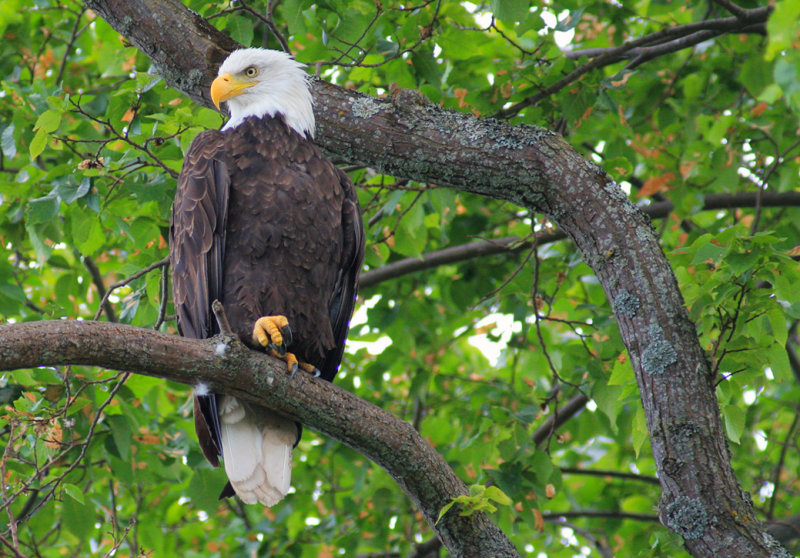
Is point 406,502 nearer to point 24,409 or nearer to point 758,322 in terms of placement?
point 24,409

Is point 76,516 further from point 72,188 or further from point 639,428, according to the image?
point 639,428

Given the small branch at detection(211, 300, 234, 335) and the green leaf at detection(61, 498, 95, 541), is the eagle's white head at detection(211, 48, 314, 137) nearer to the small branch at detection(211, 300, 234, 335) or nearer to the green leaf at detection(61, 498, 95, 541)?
the small branch at detection(211, 300, 234, 335)

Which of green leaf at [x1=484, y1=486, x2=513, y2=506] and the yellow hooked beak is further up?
the yellow hooked beak

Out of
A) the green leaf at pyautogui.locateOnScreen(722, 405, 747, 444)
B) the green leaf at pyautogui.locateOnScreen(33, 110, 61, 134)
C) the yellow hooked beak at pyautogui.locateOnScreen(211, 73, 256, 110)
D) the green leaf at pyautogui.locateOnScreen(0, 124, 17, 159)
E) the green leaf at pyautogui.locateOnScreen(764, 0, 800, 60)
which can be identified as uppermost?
the green leaf at pyautogui.locateOnScreen(0, 124, 17, 159)

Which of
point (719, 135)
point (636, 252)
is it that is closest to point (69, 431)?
point (636, 252)

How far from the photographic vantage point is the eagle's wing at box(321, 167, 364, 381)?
367 centimetres

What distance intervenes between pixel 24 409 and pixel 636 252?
2292mm

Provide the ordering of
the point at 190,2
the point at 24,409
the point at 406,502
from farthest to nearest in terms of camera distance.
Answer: the point at 406,502, the point at 190,2, the point at 24,409

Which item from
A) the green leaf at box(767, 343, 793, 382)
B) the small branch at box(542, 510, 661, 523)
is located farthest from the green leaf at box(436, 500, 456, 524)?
the small branch at box(542, 510, 661, 523)

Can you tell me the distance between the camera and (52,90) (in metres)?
3.88

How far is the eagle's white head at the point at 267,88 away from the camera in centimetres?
359

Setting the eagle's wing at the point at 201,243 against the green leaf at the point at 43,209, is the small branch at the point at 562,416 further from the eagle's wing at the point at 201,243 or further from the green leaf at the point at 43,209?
the green leaf at the point at 43,209

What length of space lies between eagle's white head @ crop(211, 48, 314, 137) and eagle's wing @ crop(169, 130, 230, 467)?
309mm

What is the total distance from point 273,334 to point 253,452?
0.58 m
